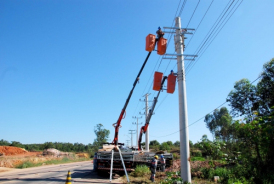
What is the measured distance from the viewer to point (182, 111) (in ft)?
34.2

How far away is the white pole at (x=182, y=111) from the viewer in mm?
9719

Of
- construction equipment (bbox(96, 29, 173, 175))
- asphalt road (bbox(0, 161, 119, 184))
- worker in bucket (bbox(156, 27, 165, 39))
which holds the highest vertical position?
worker in bucket (bbox(156, 27, 165, 39))

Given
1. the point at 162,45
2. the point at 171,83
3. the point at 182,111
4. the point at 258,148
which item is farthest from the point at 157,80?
the point at 258,148

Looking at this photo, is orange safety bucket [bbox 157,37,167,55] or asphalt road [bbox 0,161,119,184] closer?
orange safety bucket [bbox 157,37,167,55]

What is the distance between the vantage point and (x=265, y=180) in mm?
8805

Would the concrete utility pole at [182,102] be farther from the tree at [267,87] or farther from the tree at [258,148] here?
the tree at [267,87]

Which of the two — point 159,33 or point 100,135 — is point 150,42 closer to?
point 159,33

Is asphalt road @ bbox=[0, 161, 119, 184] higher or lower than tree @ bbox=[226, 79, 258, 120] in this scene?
lower

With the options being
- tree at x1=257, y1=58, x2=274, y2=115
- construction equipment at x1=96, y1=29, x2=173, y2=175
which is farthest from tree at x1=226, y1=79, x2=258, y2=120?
construction equipment at x1=96, y1=29, x2=173, y2=175

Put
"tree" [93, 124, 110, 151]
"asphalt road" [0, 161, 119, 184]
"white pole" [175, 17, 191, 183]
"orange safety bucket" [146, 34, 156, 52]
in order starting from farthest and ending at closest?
"tree" [93, 124, 110, 151]
"asphalt road" [0, 161, 119, 184]
"orange safety bucket" [146, 34, 156, 52]
"white pole" [175, 17, 191, 183]

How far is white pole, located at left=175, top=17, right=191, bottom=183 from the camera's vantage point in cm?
972

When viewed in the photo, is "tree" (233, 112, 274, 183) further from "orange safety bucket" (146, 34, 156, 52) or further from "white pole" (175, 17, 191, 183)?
"orange safety bucket" (146, 34, 156, 52)

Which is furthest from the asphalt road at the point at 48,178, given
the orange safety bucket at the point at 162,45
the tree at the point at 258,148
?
the orange safety bucket at the point at 162,45

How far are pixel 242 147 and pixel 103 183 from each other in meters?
7.48
